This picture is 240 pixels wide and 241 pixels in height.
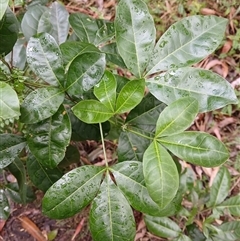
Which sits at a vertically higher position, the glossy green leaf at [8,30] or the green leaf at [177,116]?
the glossy green leaf at [8,30]

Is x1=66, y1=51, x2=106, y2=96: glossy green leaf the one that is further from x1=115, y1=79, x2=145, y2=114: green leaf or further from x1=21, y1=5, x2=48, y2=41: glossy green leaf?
x1=21, y1=5, x2=48, y2=41: glossy green leaf

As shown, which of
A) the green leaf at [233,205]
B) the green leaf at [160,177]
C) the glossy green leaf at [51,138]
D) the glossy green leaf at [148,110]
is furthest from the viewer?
the green leaf at [233,205]

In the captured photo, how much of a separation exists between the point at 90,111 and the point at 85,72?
9cm

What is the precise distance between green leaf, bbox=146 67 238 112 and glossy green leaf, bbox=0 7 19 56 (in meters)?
0.37

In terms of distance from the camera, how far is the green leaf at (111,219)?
921mm

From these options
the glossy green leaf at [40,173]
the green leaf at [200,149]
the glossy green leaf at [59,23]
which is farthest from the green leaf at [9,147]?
the green leaf at [200,149]

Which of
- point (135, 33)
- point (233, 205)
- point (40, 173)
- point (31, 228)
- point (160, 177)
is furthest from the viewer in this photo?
point (31, 228)

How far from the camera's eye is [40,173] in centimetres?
121

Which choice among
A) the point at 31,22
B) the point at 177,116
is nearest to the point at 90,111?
the point at 177,116

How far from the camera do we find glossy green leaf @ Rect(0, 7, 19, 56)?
0.97 meters

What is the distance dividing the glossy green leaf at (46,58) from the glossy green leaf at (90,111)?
78mm

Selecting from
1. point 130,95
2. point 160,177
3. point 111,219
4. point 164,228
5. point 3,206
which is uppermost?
point 130,95

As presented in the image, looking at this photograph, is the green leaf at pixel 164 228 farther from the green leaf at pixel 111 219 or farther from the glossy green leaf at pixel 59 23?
the glossy green leaf at pixel 59 23

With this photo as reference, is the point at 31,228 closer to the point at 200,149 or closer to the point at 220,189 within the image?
the point at 220,189
